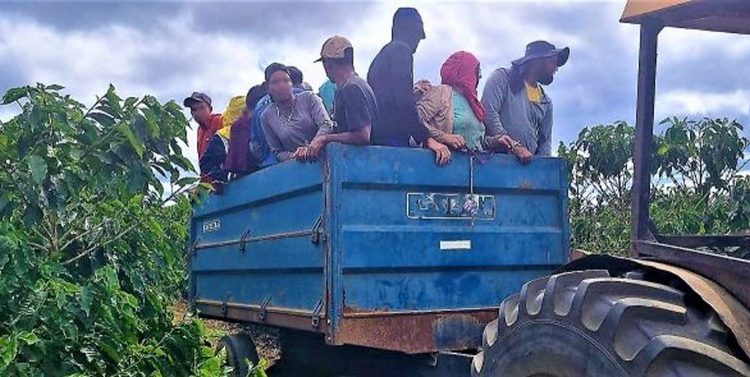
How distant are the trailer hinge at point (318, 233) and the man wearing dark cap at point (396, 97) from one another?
1.93ft

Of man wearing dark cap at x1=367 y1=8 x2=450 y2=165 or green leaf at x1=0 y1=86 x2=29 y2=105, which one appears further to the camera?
man wearing dark cap at x1=367 y1=8 x2=450 y2=165

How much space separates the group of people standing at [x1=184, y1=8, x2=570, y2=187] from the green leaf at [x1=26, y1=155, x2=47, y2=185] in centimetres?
126

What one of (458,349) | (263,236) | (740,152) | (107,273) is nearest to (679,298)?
(458,349)

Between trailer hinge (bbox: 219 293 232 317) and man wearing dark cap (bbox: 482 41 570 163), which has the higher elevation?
man wearing dark cap (bbox: 482 41 570 163)

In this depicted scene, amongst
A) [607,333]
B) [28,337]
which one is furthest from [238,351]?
[607,333]

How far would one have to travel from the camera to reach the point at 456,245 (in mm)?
4289

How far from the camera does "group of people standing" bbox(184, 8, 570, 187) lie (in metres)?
4.43

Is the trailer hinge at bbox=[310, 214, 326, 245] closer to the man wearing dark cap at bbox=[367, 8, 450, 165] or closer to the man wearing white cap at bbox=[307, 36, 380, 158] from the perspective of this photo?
the man wearing white cap at bbox=[307, 36, 380, 158]

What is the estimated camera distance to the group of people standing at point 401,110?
4.43m

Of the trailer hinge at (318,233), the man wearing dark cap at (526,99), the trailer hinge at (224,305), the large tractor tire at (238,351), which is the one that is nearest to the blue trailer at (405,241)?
the trailer hinge at (318,233)

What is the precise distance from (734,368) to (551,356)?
62cm

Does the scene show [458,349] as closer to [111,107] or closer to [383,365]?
[383,365]

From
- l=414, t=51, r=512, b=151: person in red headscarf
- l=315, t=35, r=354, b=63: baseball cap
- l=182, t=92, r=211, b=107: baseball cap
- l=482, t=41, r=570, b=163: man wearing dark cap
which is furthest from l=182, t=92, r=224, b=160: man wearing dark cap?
l=482, t=41, r=570, b=163: man wearing dark cap

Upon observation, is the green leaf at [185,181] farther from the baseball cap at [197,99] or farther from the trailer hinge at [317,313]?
the baseball cap at [197,99]
